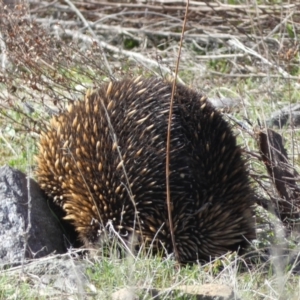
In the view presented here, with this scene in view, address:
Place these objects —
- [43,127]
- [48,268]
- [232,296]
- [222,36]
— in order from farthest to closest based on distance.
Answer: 1. [222,36]
2. [43,127]
3. [48,268]
4. [232,296]

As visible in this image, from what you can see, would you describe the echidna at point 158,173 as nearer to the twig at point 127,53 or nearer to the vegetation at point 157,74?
the vegetation at point 157,74

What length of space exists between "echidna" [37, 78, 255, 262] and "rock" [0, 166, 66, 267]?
0.14 meters

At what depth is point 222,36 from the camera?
690 centimetres

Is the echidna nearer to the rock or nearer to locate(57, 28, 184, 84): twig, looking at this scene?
the rock

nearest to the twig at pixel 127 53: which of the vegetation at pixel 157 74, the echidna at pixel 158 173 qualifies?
the vegetation at pixel 157 74

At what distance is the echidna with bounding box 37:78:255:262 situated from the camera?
147 inches

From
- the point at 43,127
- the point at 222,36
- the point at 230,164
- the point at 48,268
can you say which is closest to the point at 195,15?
the point at 222,36

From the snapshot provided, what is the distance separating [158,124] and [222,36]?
3310 millimetres

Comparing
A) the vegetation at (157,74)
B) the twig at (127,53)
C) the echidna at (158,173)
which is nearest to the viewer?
the vegetation at (157,74)

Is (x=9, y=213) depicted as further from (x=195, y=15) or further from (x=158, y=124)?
(x=195, y=15)

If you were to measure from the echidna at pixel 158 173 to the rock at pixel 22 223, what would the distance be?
14cm

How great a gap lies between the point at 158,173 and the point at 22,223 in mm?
684

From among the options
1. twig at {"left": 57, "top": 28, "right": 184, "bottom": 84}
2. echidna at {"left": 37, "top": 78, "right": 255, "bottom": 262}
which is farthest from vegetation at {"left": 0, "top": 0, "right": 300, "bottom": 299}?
echidna at {"left": 37, "top": 78, "right": 255, "bottom": 262}

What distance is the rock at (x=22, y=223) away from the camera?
372cm
